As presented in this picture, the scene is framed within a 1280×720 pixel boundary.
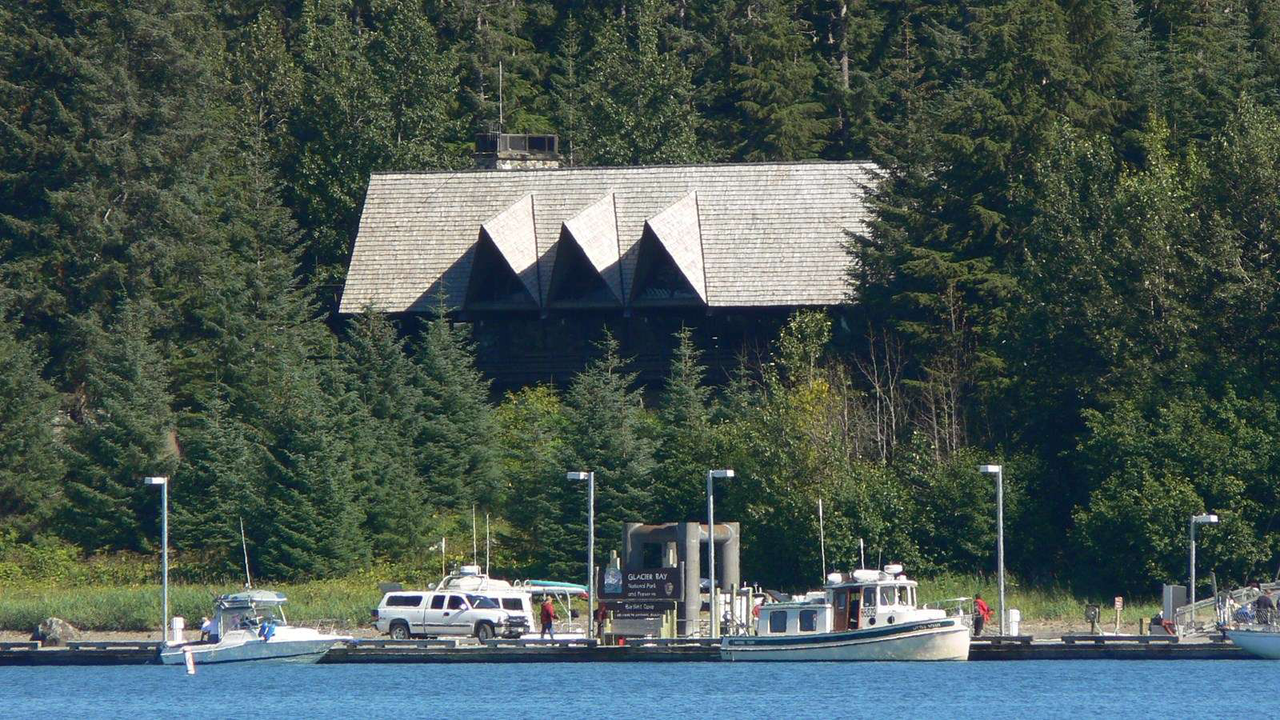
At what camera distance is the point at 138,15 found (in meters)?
67.3

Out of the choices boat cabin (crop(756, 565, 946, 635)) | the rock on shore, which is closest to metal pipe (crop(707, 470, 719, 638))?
boat cabin (crop(756, 565, 946, 635))

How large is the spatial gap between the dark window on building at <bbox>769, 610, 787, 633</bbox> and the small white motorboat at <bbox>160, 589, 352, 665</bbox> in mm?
9613

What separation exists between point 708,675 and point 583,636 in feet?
15.0

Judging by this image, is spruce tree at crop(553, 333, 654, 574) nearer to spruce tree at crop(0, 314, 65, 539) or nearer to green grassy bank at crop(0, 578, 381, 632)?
green grassy bank at crop(0, 578, 381, 632)

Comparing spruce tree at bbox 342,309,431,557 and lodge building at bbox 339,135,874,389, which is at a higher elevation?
lodge building at bbox 339,135,874,389

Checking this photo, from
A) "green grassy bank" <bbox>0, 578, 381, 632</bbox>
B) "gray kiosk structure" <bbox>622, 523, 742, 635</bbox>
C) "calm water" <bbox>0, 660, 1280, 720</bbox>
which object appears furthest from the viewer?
"green grassy bank" <bbox>0, 578, 381, 632</bbox>

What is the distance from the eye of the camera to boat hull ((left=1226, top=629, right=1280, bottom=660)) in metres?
45.3

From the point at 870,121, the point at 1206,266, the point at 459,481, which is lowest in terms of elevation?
the point at 459,481

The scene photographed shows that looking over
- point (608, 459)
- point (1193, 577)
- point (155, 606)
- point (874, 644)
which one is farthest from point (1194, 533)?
point (155, 606)

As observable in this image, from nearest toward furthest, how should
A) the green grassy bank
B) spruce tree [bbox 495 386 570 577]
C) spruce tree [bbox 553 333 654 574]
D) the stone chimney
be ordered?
the green grassy bank < spruce tree [bbox 495 386 570 577] < spruce tree [bbox 553 333 654 574] < the stone chimney

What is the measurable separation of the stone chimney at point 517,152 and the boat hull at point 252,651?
28.1 m

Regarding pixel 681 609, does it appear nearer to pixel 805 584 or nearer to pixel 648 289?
pixel 805 584

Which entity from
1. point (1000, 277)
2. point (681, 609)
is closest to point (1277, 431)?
point (1000, 277)

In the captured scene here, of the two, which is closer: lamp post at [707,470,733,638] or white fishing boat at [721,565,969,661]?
white fishing boat at [721,565,969,661]
